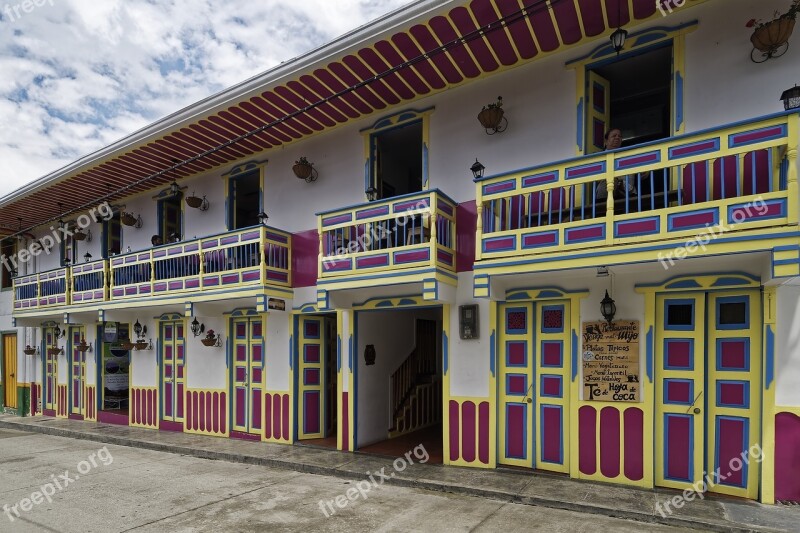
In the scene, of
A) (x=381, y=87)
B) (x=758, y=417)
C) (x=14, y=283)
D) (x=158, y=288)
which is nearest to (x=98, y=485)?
(x=158, y=288)

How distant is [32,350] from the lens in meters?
16.2

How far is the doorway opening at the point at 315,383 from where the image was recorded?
980 centimetres

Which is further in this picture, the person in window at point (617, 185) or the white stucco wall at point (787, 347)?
the person in window at point (617, 185)

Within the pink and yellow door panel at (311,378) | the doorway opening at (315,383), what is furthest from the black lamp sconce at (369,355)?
the pink and yellow door panel at (311,378)

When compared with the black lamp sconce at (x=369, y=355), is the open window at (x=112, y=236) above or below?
above

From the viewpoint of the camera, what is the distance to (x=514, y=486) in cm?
649

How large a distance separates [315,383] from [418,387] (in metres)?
2.37

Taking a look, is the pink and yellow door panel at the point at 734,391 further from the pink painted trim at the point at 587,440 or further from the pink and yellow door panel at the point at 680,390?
the pink painted trim at the point at 587,440

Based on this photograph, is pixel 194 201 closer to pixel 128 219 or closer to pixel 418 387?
pixel 128 219

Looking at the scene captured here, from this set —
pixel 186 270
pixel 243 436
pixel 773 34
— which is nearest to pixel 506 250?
pixel 773 34

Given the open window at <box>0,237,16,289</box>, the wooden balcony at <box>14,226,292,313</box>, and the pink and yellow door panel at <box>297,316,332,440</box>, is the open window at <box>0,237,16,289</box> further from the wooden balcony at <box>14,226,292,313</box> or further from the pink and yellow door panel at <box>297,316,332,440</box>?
the pink and yellow door panel at <box>297,316,332,440</box>

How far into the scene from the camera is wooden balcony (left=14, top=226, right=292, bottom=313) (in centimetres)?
953

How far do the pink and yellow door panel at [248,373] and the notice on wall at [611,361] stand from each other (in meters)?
6.63

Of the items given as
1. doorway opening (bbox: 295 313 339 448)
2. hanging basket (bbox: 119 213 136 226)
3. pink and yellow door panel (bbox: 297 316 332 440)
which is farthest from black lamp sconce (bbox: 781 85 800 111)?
hanging basket (bbox: 119 213 136 226)
